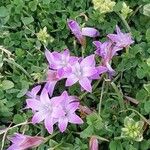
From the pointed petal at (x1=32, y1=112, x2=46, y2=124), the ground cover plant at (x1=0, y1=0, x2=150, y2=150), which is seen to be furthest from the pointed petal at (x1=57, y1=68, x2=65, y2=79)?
the pointed petal at (x1=32, y1=112, x2=46, y2=124)

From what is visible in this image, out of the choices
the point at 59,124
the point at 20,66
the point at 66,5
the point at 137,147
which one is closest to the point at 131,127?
the point at 137,147

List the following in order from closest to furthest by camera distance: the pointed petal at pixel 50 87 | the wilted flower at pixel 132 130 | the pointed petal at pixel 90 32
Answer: the wilted flower at pixel 132 130 < the pointed petal at pixel 50 87 < the pointed petal at pixel 90 32

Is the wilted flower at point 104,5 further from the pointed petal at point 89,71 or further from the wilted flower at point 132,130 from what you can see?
the wilted flower at point 132,130

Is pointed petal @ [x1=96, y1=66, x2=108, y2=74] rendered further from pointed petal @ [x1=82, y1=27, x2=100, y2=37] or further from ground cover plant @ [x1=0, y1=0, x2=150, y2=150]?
pointed petal @ [x1=82, y1=27, x2=100, y2=37]

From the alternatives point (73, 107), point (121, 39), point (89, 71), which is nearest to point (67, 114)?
point (73, 107)

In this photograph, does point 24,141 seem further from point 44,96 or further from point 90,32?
point 90,32

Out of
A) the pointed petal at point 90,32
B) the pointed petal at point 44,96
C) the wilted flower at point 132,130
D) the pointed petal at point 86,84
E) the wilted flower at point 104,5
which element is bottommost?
the wilted flower at point 132,130

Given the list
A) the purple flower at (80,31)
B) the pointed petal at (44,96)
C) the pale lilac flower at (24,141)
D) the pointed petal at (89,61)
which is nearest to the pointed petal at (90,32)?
the purple flower at (80,31)
